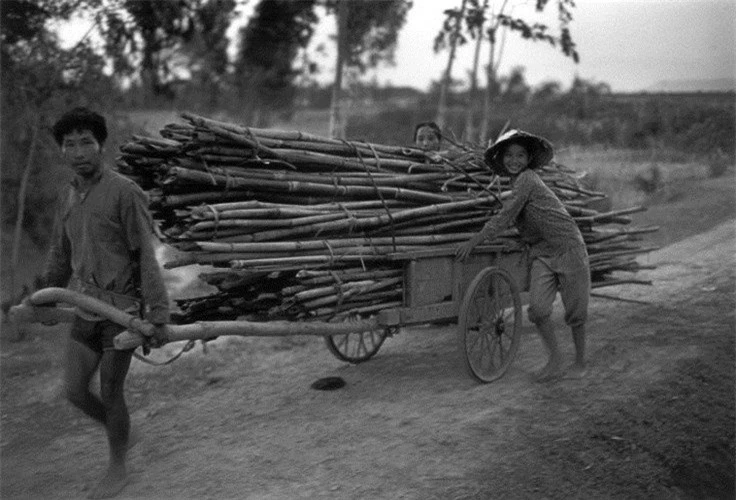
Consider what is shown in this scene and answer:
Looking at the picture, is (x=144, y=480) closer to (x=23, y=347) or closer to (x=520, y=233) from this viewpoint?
(x=520, y=233)

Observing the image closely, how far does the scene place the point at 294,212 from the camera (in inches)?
198

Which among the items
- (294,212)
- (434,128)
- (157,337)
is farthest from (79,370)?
(434,128)

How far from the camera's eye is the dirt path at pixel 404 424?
4332mm

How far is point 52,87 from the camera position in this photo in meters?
9.23

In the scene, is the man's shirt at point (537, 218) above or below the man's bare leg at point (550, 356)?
above

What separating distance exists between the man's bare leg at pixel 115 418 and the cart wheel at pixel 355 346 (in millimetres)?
2222

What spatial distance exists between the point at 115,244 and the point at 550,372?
9.22ft

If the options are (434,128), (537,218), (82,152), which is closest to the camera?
(82,152)

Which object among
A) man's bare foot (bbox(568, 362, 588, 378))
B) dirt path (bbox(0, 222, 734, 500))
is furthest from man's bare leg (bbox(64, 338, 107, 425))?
man's bare foot (bbox(568, 362, 588, 378))

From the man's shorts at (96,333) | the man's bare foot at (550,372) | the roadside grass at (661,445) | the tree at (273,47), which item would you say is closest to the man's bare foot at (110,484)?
the man's shorts at (96,333)

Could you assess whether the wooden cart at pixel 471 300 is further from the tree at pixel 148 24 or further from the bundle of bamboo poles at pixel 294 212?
the tree at pixel 148 24

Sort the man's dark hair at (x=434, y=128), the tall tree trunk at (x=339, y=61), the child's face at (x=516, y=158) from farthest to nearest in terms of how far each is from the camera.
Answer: the tall tree trunk at (x=339, y=61)
the man's dark hair at (x=434, y=128)
the child's face at (x=516, y=158)

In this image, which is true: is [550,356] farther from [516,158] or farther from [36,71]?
[36,71]

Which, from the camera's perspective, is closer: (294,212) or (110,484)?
(110,484)
